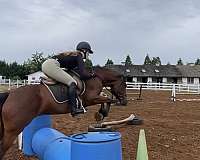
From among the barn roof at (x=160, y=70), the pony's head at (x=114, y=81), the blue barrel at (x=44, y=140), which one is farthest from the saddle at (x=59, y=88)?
the barn roof at (x=160, y=70)

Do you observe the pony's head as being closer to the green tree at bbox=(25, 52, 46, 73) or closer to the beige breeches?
the beige breeches

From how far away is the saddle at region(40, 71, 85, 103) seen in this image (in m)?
5.95

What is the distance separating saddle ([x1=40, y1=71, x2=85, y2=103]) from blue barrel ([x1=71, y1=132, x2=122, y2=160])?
251 centimetres

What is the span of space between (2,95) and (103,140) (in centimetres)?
295

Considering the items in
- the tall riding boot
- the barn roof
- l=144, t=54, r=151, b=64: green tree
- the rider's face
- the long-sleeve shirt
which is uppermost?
l=144, t=54, r=151, b=64: green tree

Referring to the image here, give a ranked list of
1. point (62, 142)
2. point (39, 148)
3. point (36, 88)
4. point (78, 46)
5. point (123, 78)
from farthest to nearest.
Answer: point (123, 78)
point (78, 46)
point (36, 88)
point (39, 148)
point (62, 142)

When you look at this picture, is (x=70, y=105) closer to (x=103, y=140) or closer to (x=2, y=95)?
(x=2, y=95)

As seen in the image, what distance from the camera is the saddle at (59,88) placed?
19.5 ft

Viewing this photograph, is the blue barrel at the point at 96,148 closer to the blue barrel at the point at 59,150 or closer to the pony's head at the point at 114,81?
the blue barrel at the point at 59,150

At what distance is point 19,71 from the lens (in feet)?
269

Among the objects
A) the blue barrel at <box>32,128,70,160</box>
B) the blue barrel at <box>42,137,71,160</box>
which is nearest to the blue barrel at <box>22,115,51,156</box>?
the blue barrel at <box>32,128,70,160</box>

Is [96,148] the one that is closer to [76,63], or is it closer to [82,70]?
[82,70]

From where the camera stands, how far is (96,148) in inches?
130

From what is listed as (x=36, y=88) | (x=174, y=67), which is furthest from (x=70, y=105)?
(x=174, y=67)
